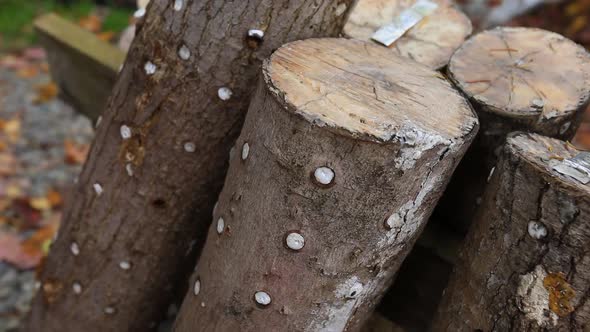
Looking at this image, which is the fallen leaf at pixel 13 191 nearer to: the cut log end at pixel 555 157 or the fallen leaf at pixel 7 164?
the fallen leaf at pixel 7 164

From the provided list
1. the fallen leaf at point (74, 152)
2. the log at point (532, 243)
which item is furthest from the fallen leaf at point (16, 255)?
the log at point (532, 243)

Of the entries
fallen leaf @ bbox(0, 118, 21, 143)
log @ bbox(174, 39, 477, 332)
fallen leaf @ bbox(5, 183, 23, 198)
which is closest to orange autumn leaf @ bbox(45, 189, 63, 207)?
fallen leaf @ bbox(5, 183, 23, 198)

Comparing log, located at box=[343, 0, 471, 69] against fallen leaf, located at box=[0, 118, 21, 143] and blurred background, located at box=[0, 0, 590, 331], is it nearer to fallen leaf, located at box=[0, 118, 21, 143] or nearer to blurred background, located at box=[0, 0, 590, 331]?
blurred background, located at box=[0, 0, 590, 331]

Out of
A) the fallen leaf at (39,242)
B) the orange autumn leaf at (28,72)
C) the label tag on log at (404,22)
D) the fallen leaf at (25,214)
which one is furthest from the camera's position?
the orange autumn leaf at (28,72)

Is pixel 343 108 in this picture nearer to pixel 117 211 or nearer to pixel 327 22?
pixel 327 22

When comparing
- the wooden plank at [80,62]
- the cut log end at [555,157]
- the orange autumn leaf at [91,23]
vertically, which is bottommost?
the orange autumn leaf at [91,23]
